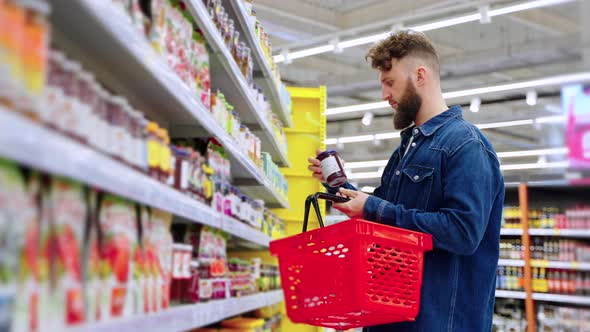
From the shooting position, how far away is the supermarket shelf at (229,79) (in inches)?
91.1

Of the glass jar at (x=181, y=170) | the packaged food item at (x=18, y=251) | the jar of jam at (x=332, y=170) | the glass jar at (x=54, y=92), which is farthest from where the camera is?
the jar of jam at (x=332, y=170)

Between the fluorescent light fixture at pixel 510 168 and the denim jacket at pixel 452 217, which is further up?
the fluorescent light fixture at pixel 510 168

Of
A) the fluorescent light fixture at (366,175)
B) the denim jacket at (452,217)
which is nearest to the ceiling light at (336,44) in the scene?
the denim jacket at (452,217)

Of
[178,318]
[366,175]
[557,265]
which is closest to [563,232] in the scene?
[557,265]

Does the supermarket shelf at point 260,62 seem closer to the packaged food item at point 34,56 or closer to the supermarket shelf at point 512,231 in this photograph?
the packaged food item at point 34,56

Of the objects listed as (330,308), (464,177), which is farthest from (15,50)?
(464,177)

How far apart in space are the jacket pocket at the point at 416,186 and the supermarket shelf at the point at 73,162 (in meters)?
1.03

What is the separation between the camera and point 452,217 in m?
2.20

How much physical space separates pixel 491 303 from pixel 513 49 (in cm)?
819

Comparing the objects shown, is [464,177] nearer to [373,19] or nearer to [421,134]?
[421,134]

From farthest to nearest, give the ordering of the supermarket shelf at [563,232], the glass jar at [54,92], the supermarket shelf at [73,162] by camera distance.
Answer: the supermarket shelf at [563,232] < the glass jar at [54,92] < the supermarket shelf at [73,162]

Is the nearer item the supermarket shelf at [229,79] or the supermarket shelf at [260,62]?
the supermarket shelf at [229,79]

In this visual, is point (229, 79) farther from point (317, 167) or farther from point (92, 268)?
point (92, 268)

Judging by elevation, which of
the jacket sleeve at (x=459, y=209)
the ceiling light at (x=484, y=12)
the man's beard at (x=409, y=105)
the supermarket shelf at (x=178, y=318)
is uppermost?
the ceiling light at (x=484, y=12)
